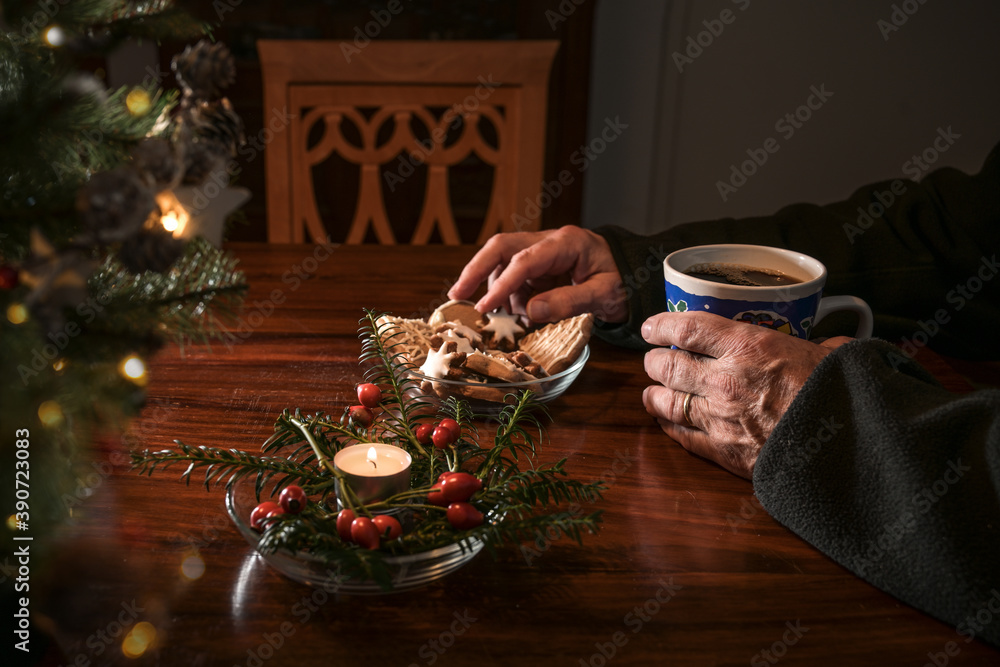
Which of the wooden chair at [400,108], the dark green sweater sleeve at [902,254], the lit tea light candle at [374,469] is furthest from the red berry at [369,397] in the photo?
the wooden chair at [400,108]

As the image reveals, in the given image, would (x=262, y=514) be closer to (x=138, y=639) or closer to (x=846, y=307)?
(x=138, y=639)

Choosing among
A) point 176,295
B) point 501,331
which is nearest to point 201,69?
point 176,295

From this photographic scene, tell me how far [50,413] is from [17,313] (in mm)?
51

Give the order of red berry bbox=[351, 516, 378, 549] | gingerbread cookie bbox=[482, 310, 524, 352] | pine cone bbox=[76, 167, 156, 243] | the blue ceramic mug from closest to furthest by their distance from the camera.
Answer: pine cone bbox=[76, 167, 156, 243]
red berry bbox=[351, 516, 378, 549]
the blue ceramic mug
gingerbread cookie bbox=[482, 310, 524, 352]

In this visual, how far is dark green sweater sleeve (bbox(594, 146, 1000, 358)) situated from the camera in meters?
1.00

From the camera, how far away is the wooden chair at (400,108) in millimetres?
1556

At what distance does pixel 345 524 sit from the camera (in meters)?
0.50

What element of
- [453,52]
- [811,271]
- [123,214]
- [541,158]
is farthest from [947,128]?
[123,214]

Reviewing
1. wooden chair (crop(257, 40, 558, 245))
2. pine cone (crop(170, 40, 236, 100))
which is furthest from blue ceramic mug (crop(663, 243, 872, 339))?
wooden chair (crop(257, 40, 558, 245))

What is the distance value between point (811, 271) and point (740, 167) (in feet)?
6.44

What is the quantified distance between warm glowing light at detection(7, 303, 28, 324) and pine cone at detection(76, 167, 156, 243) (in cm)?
5

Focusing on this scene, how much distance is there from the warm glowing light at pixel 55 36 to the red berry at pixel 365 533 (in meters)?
0.32

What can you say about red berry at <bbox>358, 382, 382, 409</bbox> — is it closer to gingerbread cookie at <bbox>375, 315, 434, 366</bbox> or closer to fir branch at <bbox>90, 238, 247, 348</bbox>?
gingerbread cookie at <bbox>375, 315, 434, 366</bbox>

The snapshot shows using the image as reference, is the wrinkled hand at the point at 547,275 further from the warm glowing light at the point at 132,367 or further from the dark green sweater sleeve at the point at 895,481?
the warm glowing light at the point at 132,367
